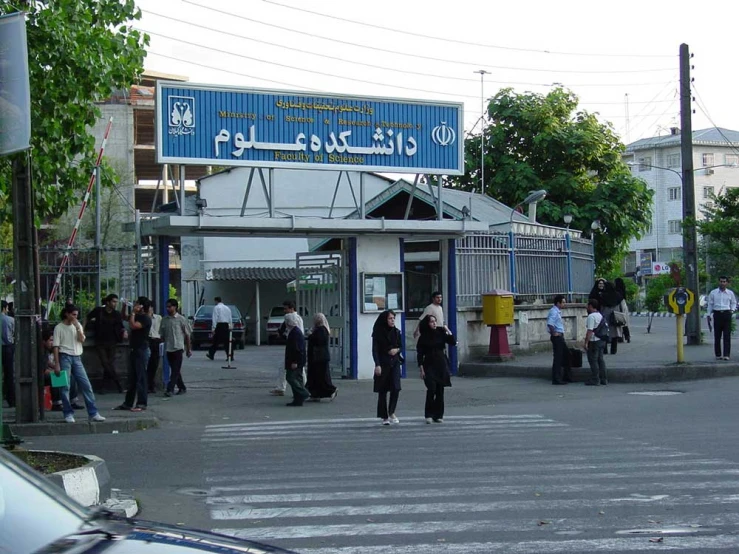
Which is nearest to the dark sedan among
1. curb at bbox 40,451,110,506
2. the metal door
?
curb at bbox 40,451,110,506

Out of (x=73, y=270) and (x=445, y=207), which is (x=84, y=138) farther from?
(x=445, y=207)

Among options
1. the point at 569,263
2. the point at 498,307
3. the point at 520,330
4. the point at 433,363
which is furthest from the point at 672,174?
the point at 433,363

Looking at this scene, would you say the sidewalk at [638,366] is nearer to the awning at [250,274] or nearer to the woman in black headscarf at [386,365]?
the woman in black headscarf at [386,365]

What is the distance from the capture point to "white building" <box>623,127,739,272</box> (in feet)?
250

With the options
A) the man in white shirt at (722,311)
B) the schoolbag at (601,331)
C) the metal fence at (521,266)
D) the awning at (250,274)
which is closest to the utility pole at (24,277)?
the schoolbag at (601,331)

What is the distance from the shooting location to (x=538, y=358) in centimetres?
2434

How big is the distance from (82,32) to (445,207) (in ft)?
41.5

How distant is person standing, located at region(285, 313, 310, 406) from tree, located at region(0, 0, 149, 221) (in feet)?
15.0

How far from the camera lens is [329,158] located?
21.0 metres

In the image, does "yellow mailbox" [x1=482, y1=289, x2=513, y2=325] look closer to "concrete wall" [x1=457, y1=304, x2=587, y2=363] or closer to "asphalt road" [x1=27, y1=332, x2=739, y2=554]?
"concrete wall" [x1=457, y1=304, x2=587, y2=363]

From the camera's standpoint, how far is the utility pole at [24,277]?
14141 mm

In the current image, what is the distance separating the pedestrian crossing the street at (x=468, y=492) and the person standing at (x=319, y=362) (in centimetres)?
386

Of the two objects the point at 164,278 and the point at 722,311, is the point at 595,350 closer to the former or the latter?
the point at 722,311

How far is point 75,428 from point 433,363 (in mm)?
5313
